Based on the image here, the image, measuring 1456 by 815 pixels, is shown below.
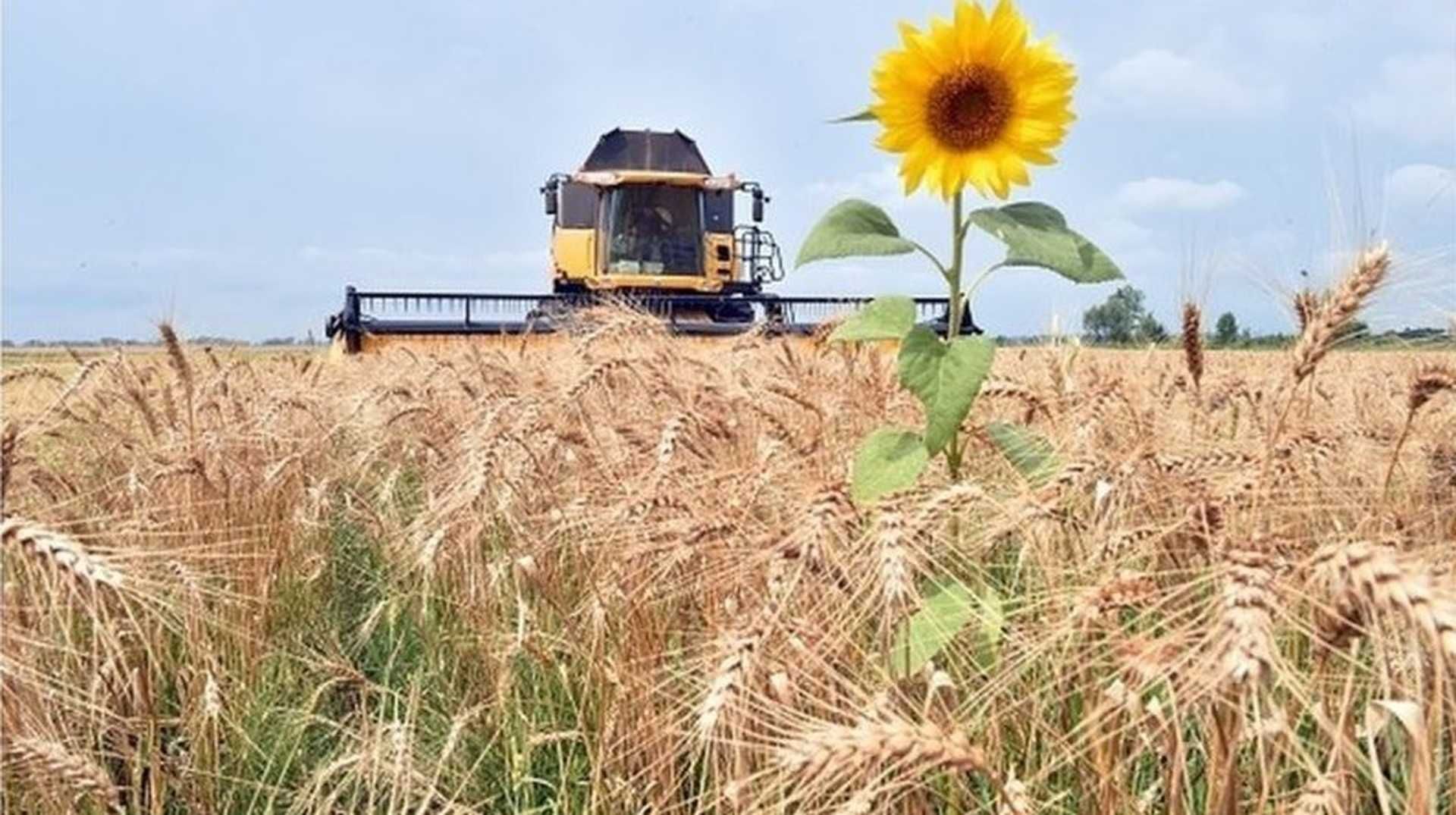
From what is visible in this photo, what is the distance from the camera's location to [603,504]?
283cm

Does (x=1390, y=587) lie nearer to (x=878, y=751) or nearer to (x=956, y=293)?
(x=878, y=751)

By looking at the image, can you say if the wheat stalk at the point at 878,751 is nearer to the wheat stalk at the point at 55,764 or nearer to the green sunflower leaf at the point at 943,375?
the green sunflower leaf at the point at 943,375

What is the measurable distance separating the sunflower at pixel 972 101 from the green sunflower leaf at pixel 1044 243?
0.09 meters

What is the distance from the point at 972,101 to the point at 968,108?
1 cm

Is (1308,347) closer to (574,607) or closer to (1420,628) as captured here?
(1420,628)

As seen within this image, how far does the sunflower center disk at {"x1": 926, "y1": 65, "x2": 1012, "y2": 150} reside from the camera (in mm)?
2104

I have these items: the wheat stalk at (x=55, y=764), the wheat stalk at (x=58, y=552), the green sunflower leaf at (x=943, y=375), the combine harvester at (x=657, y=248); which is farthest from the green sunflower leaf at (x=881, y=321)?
the combine harvester at (x=657, y=248)

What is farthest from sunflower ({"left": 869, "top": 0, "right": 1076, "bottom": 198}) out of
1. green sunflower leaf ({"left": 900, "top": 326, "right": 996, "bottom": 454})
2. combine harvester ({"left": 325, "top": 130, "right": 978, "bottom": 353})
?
combine harvester ({"left": 325, "top": 130, "right": 978, "bottom": 353})

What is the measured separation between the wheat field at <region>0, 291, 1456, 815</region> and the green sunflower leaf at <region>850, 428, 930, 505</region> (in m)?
0.04

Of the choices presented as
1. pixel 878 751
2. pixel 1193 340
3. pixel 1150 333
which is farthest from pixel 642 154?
pixel 878 751

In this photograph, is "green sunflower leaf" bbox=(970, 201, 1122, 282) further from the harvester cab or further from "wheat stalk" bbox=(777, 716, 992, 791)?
the harvester cab

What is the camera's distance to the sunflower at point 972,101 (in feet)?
6.84

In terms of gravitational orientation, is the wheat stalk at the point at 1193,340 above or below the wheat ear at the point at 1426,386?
above

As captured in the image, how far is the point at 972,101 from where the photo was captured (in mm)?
2119
